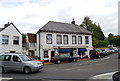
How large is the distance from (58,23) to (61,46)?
20.9 feet

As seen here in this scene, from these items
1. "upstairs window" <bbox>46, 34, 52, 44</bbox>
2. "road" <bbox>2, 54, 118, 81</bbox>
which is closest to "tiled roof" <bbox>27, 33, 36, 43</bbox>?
"upstairs window" <bbox>46, 34, 52, 44</bbox>

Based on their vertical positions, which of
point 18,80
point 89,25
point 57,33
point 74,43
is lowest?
point 18,80

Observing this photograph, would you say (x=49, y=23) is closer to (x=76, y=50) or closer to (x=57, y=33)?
(x=57, y=33)

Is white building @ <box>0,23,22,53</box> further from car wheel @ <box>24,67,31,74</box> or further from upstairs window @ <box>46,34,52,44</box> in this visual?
car wheel @ <box>24,67,31,74</box>

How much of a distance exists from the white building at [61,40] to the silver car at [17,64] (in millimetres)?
15288

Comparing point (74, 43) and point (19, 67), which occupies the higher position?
point (74, 43)

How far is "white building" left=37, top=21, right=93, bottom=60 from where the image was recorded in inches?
1093

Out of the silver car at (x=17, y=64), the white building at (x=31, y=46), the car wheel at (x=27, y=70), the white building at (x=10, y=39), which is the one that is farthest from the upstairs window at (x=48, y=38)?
the car wheel at (x=27, y=70)

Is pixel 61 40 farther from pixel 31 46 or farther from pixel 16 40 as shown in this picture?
pixel 16 40

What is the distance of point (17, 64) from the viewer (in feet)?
37.5

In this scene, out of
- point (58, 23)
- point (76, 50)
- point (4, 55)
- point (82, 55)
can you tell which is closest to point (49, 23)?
point (58, 23)

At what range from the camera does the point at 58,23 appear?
108ft

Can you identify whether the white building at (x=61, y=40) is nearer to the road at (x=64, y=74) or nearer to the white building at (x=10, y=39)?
the white building at (x=10, y=39)

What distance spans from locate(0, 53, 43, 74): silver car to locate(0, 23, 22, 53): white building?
14.6 metres
